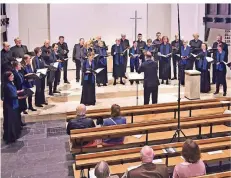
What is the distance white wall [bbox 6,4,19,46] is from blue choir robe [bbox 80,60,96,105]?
4.51m

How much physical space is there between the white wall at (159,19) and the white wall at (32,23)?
4.12m

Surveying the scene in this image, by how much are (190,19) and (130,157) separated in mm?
9780

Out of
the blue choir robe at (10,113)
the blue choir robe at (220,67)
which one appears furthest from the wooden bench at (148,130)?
the blue choir robe at (220,67)

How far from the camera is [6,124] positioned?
725cm

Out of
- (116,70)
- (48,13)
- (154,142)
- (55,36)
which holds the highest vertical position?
(48,13)

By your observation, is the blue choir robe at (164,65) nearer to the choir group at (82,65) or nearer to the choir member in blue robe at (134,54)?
the choir group at (82,65)

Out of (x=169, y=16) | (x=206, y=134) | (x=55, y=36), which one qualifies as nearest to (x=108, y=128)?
(x=206, y=134)

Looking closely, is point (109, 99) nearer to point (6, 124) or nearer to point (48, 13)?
point (6, 124)

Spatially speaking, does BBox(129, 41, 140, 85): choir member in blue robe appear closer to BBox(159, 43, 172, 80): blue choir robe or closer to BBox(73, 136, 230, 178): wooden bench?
BBox(159, 43, 172, 80): blue choir robe

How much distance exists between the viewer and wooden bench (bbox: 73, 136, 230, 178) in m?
5.00

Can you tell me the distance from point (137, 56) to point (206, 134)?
5614 millimetres

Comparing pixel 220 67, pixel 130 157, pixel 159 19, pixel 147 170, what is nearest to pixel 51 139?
pixel 130 157

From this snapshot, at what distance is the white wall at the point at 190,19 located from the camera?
1322 cm

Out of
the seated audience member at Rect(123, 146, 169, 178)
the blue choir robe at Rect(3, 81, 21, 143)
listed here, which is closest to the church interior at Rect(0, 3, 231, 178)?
the seated audience member at Rect(123, 146, 169, 178)
